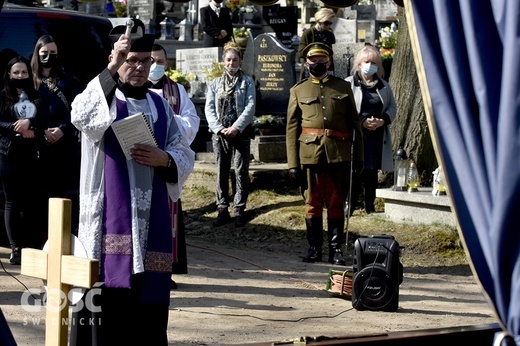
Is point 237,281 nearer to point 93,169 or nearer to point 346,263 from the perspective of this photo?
point 346,263

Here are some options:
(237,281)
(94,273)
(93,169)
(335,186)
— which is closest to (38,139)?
(237,281)

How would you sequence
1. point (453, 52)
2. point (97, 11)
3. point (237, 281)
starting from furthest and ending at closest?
1. point (97, 11)
2. point (237, 281)
3. point (453, 52)

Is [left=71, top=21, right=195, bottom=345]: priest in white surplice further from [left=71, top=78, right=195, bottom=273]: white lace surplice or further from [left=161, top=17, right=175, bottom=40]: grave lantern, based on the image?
[left=161, top=17, right=175, bottom=40]: grave lantern

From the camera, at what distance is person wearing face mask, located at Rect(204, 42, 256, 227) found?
477 inches

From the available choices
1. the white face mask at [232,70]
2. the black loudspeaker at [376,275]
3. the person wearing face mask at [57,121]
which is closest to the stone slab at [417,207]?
the white face mask at [232,70]

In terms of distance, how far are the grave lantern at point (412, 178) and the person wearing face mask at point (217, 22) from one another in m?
8.24

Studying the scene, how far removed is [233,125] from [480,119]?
28.3 feet

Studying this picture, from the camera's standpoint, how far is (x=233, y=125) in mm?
12086

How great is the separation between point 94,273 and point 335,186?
581 cm

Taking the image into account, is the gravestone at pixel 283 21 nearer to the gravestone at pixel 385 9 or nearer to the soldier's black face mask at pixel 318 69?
the gravestone at pixel 385 9

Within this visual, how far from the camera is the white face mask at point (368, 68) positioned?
11625 mm

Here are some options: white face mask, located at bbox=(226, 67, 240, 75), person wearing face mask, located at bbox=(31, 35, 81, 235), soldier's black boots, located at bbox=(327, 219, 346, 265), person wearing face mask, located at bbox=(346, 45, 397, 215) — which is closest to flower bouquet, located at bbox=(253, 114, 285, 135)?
white face mask, located at bbox=(226, 67, 240, 75)

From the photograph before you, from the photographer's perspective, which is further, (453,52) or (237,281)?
(237,281)

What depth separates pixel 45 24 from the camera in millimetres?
9609
